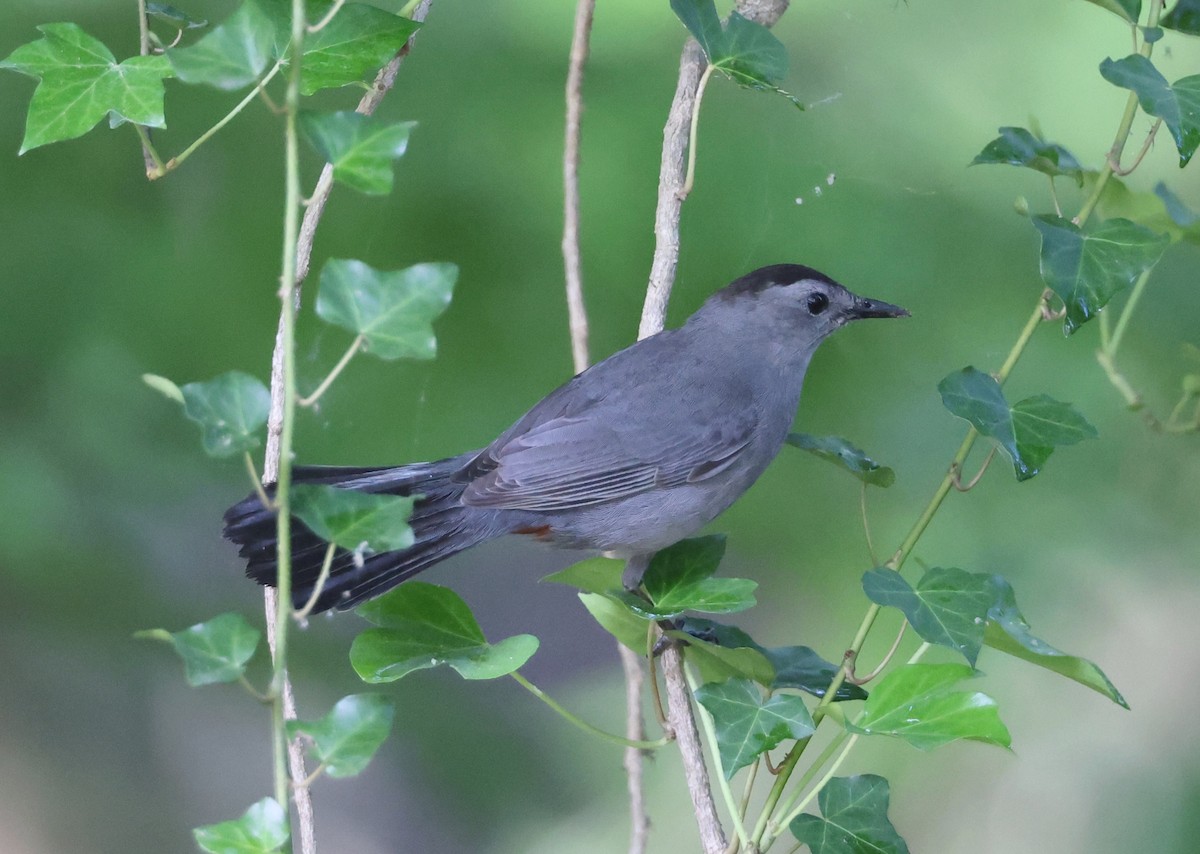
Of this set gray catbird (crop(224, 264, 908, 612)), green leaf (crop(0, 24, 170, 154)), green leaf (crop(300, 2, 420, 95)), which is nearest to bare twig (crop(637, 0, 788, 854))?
gray catbird (crop(224, 264, 908, 612))

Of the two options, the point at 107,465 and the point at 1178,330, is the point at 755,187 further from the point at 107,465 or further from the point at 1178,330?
the point at 107,465

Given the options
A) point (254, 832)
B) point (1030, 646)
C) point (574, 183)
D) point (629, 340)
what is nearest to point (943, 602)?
point (1030, 646)

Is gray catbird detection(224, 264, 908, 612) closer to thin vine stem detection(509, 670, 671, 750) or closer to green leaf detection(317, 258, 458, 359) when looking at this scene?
thin vine stem detection(509, 670, 671, 750)

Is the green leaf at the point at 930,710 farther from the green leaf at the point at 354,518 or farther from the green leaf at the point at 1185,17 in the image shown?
the green leaf at the point at 1185,17

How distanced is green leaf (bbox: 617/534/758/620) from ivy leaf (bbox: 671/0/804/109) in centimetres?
48

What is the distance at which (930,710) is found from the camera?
0.78 metres

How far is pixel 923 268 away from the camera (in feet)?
5.41

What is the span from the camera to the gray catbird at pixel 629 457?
130cm

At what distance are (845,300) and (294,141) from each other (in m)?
0.95

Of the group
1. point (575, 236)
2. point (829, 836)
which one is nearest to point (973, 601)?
point (829, 836)

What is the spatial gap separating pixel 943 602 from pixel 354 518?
1.58ft

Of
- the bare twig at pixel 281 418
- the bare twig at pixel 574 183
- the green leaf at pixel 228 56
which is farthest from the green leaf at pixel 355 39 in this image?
the bare twig at pixel 574 183

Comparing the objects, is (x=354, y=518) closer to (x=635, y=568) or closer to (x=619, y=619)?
(x=619, y=619)

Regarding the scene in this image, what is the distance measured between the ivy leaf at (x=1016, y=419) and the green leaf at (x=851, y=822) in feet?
0.99
